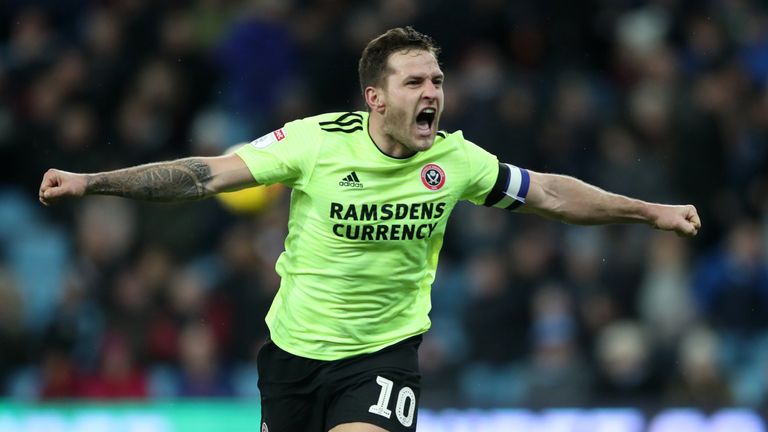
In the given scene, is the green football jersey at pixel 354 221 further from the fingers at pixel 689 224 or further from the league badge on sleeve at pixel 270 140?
the fingers at pixel 689 224

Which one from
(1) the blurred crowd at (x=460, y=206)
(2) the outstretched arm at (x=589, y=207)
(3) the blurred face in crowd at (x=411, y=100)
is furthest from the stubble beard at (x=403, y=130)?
(1) the blurred crowd at (x=460, y=206)

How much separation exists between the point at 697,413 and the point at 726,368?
1.42 meters

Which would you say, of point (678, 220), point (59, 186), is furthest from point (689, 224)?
point (59, 186)

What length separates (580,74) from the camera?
1334 cm

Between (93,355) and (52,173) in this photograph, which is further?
(93,355)

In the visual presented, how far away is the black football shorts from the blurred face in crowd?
35.2 inches

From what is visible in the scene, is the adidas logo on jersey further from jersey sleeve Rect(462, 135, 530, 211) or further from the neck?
jersey sleeve Rect(462, 135, 530, 211)

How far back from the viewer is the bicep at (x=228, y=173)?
20.6 ft

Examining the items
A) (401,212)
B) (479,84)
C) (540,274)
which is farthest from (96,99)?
(401,212)

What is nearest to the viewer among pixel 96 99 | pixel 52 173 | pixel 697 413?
pixel 52 173

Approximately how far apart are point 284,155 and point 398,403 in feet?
3.75

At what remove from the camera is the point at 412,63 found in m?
6.34

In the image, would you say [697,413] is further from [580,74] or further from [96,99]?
[96,99]

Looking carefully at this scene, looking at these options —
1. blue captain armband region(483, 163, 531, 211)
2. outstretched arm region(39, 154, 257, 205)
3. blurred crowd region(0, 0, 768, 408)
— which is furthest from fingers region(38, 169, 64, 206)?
blurred crowd region(0, 0, 768, 408)
